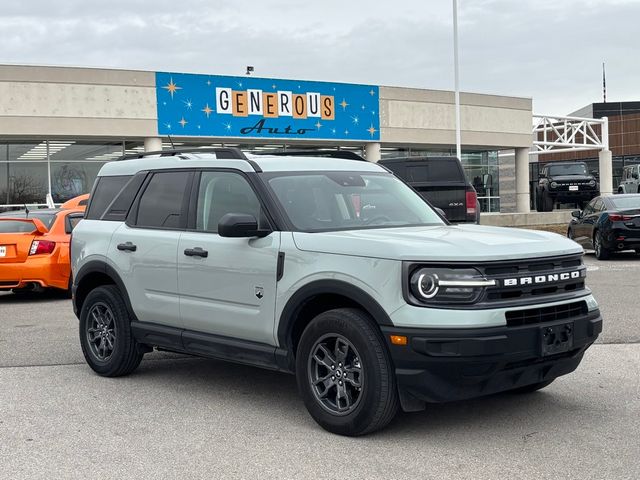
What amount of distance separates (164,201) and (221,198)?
0.70 m

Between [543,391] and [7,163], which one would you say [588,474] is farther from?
[7,163]

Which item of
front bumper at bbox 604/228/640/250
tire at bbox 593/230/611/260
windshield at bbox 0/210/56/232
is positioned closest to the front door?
windshield at bbox 0/210/56/232

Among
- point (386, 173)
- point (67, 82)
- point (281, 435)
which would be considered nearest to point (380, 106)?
point (67, 82)

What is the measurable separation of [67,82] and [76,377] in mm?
20420

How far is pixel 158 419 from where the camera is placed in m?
5.85

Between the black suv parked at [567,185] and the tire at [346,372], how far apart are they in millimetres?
30407

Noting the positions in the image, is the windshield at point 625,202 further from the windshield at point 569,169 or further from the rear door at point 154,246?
the windshield at point 569,169

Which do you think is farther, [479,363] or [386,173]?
[386,173]

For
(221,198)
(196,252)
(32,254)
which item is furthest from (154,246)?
(32,254)

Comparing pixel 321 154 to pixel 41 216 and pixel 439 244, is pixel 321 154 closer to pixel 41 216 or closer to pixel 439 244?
pixel 439 244

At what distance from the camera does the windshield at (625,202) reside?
1812 centimetres

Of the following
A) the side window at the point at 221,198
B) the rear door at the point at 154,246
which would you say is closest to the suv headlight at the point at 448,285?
the side window at the point at 221,198

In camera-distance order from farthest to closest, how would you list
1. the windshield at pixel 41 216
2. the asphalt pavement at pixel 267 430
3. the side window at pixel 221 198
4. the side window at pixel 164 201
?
the windshield at pixel 41 216 < the side window at pixel 164 201 < the side window at pixel 221 198 < the asphalt pavement at pixel 267 430

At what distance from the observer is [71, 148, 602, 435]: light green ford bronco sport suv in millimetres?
4957
